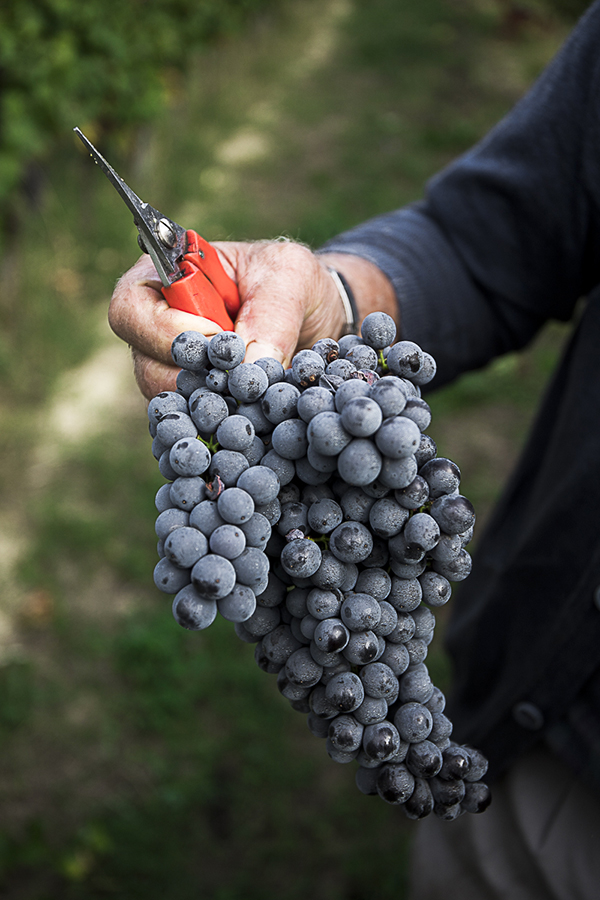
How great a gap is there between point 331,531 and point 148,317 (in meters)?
0.47

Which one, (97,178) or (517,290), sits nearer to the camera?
(517,290)

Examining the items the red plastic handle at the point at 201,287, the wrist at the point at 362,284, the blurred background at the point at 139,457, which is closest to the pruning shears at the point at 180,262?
the red plastic handle at the point at 201,287

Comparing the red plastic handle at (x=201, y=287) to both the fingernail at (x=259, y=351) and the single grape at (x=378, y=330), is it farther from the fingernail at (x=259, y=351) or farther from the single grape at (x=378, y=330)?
the single grape at (x=378, y=330)

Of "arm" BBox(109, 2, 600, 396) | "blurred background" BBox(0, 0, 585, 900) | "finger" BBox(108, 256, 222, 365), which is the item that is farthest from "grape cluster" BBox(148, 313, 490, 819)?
"blurred background" BBox(0, 0, 585, 900)

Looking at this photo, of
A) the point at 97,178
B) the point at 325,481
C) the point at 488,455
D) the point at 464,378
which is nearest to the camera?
the point at 325,481

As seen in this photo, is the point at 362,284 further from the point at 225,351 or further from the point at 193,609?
the point at 193,609

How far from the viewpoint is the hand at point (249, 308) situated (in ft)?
3.49

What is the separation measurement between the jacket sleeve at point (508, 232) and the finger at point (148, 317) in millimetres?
669

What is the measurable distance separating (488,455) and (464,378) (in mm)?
611

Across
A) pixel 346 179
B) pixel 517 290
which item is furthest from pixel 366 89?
pixel 517 290

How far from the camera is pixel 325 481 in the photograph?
0.91m

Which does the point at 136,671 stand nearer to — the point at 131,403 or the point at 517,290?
the point at 131,403

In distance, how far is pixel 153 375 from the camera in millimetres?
1136

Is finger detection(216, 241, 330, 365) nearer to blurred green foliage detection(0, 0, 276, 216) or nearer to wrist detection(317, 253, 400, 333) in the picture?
wrist detection(317, 253, 400, 333)
